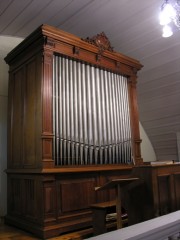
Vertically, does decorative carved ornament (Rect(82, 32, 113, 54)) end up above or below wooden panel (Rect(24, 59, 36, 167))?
above

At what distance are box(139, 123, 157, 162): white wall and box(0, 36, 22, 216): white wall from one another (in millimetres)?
3395

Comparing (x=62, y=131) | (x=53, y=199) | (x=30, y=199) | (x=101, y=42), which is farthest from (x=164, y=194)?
(x=101, y=42)

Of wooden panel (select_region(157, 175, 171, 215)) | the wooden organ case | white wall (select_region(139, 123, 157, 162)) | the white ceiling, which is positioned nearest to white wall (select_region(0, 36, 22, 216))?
the white ceiling

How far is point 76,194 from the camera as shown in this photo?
144 inches

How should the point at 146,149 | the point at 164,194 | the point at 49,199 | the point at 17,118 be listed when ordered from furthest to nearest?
the point at 146,149, the point at 17,118, the point at 49,199, the point at 164,194

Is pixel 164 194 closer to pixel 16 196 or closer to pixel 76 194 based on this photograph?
pixel 76 194

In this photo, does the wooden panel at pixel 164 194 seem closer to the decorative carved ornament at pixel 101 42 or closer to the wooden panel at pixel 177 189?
the wooden panel at pixel 177 189

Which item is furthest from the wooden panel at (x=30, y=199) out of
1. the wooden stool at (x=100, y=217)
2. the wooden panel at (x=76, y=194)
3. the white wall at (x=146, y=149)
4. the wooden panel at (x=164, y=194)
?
the white wall at (x=146, y=149)

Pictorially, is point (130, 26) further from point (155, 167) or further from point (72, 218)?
point (72, 218)

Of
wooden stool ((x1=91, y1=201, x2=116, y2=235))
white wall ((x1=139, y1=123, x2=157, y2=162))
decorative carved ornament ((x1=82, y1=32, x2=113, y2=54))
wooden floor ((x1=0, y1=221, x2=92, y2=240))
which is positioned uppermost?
decorative carved ornament ((x1=82, y1=32, x2=113, y2=54))

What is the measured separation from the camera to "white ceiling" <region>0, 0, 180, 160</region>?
12.8 feet

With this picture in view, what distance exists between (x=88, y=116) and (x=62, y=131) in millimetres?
523

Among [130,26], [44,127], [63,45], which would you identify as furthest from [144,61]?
[44,127]

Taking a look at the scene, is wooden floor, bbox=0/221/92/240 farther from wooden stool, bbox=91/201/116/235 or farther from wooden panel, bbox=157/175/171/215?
wooden panel, bbox=157/175/171/215
